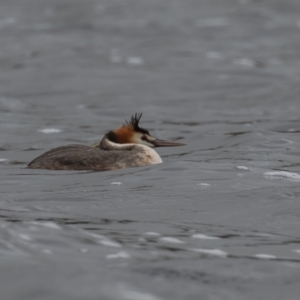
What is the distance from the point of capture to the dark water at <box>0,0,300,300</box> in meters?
6.27

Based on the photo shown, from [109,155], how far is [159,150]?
217 centimetres

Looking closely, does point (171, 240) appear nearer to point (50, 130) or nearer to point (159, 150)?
point (159, 150)

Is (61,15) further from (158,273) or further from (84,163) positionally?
(158,273)

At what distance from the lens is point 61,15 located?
26.0m

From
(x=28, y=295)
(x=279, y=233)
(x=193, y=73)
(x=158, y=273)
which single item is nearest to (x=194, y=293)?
(x=158, y=273)

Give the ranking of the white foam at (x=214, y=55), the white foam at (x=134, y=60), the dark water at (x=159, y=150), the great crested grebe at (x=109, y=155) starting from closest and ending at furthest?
1. the dark water at (x=159, y=150)
2. the great crested grebe at (x=109, y=155)
3. the white foam at (x=134, y=60)
4. the white foam at (x=214, y=55)

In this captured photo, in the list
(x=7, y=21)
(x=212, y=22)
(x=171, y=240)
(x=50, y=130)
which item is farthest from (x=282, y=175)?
(x=7, y=21)

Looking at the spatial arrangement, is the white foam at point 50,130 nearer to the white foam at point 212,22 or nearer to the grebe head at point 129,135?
the grebe head at point 129,135

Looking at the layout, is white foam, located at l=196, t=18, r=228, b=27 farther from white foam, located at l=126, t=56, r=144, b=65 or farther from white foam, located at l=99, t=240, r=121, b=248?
white foam, located at l=99, t=240, r=121, b=248

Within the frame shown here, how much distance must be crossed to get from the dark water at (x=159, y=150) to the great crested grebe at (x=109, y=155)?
0.88 feet

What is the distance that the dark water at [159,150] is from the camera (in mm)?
6273

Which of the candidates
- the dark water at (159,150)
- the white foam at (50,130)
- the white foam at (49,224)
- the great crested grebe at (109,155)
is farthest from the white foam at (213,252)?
the white foam at (50,130)

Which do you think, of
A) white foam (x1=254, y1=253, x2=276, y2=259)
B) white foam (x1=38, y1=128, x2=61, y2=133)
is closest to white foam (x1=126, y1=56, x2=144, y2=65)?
white foam (x1=38, y1=128, x2=61, y2=133)

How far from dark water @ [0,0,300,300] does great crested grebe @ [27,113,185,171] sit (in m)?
0.27
